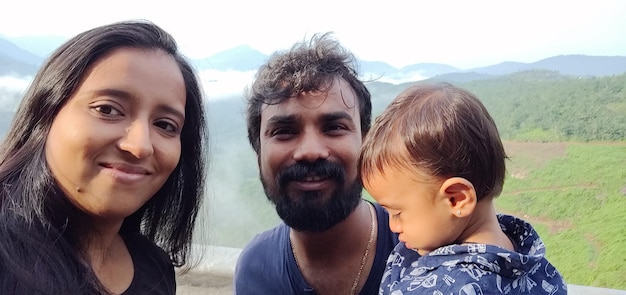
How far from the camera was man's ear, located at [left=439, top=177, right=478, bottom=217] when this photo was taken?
1.18 meters

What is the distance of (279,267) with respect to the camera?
1.87 metres

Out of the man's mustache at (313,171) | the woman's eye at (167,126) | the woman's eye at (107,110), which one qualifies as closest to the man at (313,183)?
the man's mustache at (313,171)

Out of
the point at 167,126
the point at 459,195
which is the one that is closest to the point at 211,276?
the point at 167,126

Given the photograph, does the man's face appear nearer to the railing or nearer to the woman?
the woman

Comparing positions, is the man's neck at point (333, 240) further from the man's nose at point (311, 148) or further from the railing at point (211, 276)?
the railing at point (211, 276)

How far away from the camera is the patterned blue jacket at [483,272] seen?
3.67 ft

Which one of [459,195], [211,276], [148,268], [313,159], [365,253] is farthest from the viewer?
[211,276]

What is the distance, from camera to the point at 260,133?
1887 millimetres

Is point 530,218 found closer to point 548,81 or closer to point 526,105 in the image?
point 526,105

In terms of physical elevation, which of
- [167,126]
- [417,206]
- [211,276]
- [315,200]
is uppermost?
[167,126]

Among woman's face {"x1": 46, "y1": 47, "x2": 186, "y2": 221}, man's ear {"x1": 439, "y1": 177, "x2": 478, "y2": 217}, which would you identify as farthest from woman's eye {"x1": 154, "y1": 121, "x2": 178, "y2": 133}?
man's ear {"x1": 439, "y1": 177, "x2": 478, "y2": 217}

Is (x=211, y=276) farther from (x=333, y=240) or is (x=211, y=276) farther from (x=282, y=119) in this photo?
(x=282, y=119)

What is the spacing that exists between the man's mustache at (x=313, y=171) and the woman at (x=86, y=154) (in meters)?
0.54

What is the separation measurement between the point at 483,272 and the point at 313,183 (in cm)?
75
